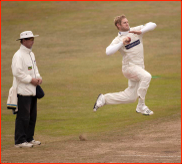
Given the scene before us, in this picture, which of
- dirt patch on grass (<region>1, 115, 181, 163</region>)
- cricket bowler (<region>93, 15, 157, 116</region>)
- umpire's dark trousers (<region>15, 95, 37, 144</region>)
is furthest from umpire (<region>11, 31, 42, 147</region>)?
cricket bowler (<region>93, 15, 157, 116</region>)

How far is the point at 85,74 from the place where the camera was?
20.5 meters

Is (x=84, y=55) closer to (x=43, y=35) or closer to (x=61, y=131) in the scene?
(x=43, y=35)

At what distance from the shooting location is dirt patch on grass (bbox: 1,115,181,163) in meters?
9.03

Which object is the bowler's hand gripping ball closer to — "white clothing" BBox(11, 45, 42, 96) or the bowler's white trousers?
the bowler's white trousers

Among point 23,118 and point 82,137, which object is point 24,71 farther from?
point 82,137

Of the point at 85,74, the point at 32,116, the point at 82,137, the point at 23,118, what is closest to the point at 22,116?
the point at 23,118

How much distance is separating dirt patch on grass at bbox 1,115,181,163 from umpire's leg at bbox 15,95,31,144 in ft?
1.19

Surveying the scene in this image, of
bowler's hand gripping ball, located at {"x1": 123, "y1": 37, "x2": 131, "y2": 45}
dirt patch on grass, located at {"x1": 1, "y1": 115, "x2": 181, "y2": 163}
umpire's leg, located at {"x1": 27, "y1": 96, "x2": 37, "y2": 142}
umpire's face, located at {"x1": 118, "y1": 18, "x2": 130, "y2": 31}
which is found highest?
umpire's face, located at {"x1": 118, "y1": 18, "x2": 130, "y2": 31}

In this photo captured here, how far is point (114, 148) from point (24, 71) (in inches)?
103

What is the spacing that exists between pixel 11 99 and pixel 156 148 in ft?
11.0

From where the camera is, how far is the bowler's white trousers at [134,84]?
346 inches

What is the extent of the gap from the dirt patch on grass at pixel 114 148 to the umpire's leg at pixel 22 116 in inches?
14.3

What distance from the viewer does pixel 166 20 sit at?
2830cm

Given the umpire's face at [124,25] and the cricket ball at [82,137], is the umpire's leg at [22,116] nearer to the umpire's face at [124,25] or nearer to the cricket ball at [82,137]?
the cricket ball at [82,137]
